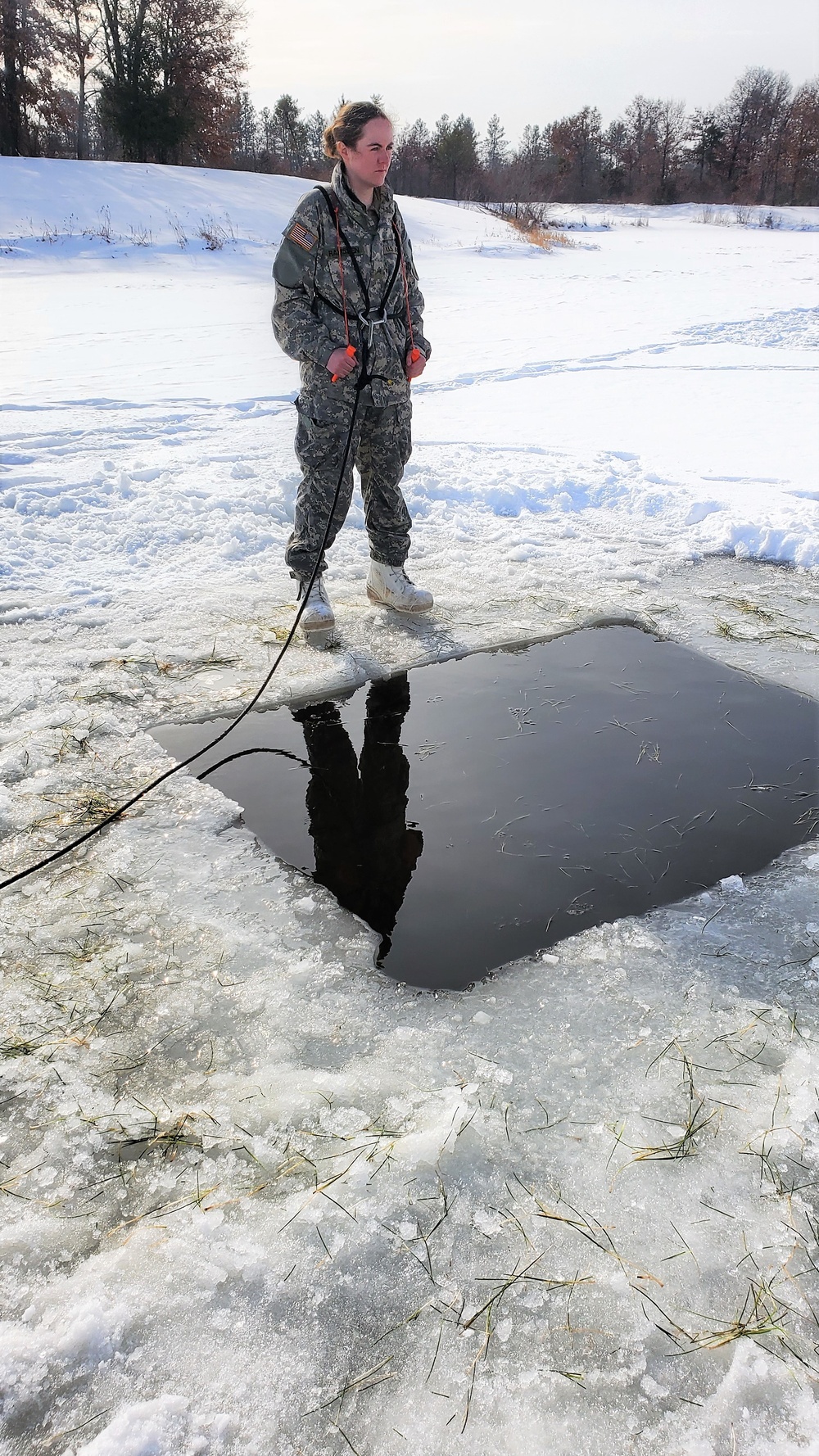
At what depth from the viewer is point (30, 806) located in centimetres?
259

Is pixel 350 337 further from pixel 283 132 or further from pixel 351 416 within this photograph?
pixel 283 132

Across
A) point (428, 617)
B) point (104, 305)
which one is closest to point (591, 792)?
point (428, 617)

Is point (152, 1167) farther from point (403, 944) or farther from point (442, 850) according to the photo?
point (442, 850)

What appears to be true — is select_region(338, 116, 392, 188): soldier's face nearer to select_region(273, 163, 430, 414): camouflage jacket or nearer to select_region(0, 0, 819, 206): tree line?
select_region(273, 163, 430, 414): camouflage jacket

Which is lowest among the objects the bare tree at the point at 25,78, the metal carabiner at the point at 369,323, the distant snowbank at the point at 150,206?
the metal carabiner at the point at 369,323

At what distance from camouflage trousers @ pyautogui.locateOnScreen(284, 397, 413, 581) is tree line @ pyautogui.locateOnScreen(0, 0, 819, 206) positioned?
14416mm

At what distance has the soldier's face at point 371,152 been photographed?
3020 millimetres

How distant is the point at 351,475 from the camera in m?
3.68

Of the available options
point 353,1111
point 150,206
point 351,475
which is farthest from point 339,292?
point 150,206

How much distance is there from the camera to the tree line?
24.8 metres

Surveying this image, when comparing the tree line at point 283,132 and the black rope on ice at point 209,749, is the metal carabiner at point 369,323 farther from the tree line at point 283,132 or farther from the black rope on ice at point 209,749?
the tree line at point 283,132

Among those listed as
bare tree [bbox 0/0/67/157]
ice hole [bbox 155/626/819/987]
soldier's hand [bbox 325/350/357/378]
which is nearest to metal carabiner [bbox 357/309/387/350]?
soldier's hand [bbox 325/350/357/378]

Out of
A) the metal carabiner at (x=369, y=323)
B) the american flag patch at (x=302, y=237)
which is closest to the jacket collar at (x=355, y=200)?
the american flag patch at (x=302, y=237)

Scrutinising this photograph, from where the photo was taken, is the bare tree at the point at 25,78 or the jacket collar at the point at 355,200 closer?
the jacket collar at the point at 355,200
